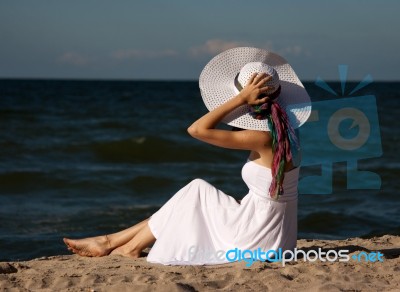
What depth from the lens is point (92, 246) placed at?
17.7ft

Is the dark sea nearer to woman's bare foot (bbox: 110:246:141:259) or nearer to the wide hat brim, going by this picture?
woman's bare foot (bbox: 110:246:141:259)

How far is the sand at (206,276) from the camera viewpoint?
423 cm

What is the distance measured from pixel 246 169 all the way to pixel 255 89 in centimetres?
55

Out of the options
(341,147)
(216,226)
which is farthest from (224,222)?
(341,147)

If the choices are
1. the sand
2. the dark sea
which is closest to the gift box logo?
the dark sea

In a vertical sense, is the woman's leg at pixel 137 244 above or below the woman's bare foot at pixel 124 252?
above

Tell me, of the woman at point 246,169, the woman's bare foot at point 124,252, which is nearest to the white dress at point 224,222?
the woman at point 246,169

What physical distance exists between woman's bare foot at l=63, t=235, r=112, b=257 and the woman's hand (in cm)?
165

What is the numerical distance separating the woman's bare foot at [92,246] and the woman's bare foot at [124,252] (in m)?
0.05

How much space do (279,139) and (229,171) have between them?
7355 mm

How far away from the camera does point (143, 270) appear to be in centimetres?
464

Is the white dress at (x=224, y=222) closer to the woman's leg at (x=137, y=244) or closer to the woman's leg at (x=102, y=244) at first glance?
the woman's leg at (x=137, y=244)

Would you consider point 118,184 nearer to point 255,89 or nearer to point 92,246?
point 92,246

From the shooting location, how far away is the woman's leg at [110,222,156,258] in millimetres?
5103
